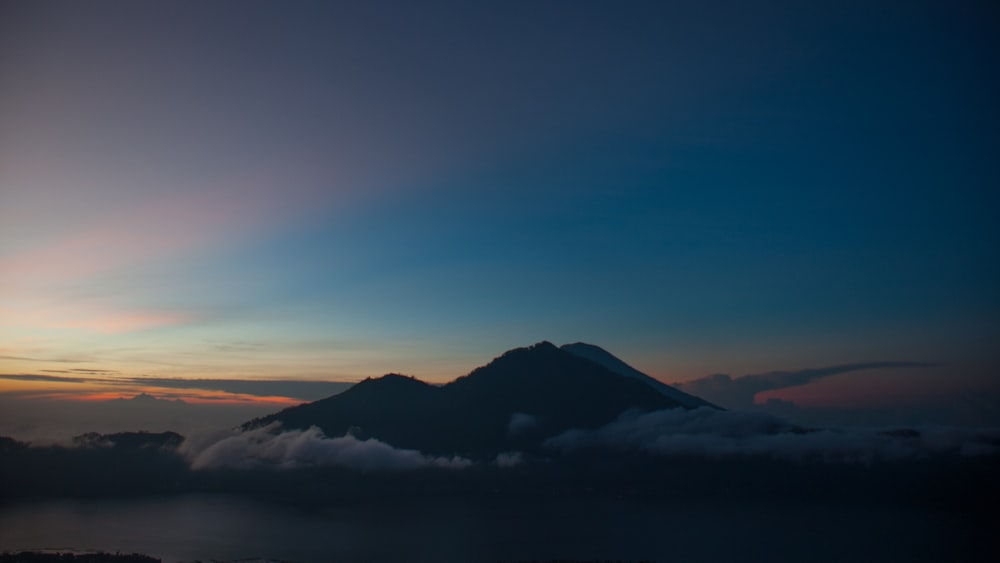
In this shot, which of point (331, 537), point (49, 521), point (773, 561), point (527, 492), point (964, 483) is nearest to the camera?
point (773, 561)

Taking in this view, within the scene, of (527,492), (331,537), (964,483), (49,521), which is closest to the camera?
(331,537)

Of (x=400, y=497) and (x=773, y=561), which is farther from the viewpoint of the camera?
(x=400, y=497)

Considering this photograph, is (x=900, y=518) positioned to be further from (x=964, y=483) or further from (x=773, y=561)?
(x=773, y=561)

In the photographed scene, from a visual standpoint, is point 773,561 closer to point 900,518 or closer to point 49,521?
point 900,518

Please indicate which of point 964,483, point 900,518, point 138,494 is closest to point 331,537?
point 138,494

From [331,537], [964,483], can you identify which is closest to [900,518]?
[964,483]

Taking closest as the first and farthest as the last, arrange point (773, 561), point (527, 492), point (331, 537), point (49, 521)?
1. point (773, 561)
2. point (331, 537)
3. point (49, 521)
4. point (527, 492)
